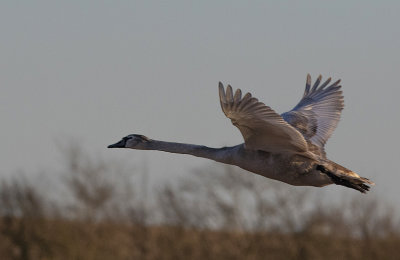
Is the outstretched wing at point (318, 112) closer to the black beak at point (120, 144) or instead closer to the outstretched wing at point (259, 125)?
the outstretched wing at point (259, 125)

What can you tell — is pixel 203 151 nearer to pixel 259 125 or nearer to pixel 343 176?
pixel 259 125

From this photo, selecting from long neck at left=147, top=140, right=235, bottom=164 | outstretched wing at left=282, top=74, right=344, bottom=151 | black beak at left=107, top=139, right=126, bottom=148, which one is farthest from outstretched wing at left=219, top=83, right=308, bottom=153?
black beak at left=107, top=139, right=126, bottom=148

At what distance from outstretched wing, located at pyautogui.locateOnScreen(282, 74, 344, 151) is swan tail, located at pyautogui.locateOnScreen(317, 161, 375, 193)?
1110 millimetres

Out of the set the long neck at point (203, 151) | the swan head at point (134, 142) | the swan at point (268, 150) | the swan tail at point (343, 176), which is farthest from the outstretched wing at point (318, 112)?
the swan head at point (134, 142)

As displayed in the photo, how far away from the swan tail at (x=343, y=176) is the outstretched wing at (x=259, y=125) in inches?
13.9

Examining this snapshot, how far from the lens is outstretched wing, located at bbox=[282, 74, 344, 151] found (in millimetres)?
14414

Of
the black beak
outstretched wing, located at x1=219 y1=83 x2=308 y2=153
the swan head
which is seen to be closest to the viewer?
outstretched wing, located at x1=219 y1=83 x2=308 y2=153

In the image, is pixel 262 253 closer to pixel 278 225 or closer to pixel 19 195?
pixel 278 225

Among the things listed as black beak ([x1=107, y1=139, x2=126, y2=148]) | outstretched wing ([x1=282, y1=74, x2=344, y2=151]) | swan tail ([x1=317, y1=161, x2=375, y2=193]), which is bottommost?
swan tail ([x1=317, y1=161, x2=375, y2=193])

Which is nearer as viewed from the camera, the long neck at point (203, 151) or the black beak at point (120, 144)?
the long neck at point (203, 151)

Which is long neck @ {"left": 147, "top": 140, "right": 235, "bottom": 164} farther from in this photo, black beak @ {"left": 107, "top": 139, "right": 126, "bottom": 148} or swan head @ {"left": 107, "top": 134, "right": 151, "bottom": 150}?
black beak @ {"left": 107, "top": 139, "right": 126, "bottom": 148}

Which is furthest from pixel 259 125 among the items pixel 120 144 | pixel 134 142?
pixel 120 144

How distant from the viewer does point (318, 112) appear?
49.9 ft

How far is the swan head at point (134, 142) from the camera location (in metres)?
13.7
